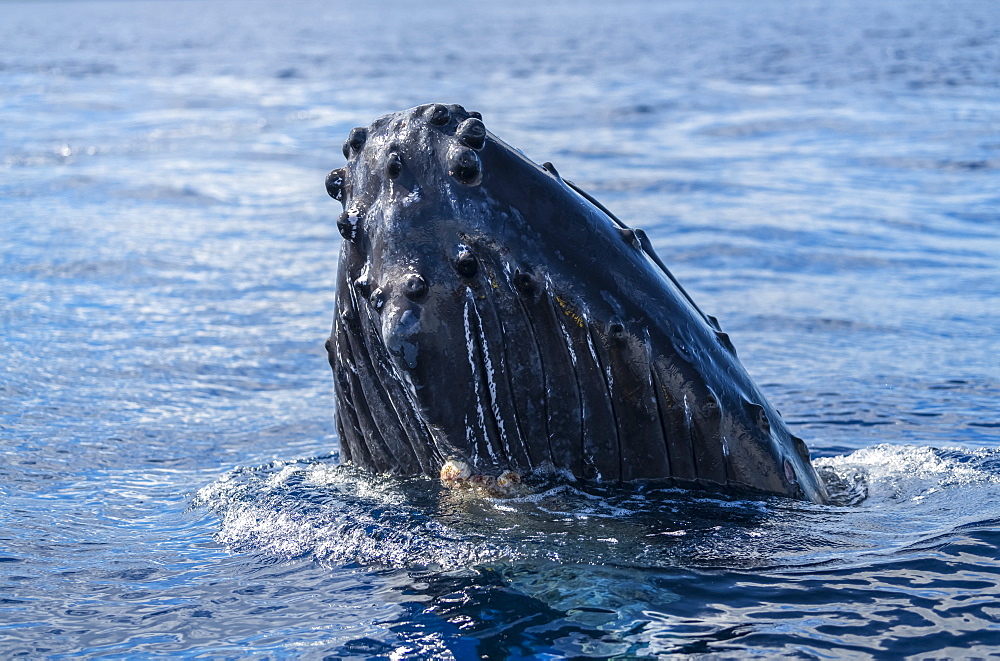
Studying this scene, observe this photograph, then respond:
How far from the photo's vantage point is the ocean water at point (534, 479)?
4.63 meters

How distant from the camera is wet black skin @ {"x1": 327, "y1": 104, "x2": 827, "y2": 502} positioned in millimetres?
4625

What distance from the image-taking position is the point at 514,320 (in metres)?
4.67

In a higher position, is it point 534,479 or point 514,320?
point 514,320

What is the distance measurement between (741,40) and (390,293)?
45.1 m

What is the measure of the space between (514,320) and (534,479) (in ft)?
2.25

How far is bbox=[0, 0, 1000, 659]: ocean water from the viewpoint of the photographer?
4.63 meters

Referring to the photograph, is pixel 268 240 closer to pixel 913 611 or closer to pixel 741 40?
pixel 913 611

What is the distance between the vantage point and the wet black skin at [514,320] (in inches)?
182

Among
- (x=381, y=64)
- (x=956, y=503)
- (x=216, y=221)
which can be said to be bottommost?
(x=956, y=503)

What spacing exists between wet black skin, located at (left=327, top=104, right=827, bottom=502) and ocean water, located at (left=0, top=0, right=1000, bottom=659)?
255 mm

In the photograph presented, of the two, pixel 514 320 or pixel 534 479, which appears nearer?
pixel 514 320

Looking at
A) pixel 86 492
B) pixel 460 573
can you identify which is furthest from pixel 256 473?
pixel 460 573

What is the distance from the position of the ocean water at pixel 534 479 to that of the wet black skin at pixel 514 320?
0.26 meters

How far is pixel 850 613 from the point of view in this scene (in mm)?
4559
